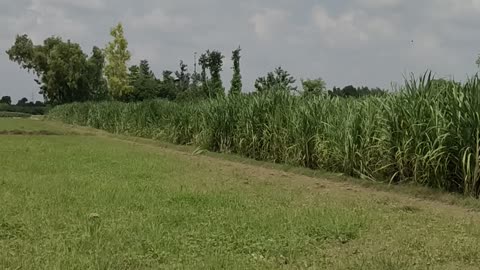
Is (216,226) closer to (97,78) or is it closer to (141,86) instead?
(141,86)

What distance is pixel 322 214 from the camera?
6.95 meters

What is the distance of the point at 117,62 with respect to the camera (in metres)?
50.8

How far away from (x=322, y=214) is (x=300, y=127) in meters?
6.79

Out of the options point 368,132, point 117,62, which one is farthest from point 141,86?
point 368,132

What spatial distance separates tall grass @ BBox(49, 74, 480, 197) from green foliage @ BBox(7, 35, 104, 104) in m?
38.3

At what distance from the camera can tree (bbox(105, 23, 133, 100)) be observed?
50.5 meters

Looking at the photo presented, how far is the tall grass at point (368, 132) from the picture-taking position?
9320 mm

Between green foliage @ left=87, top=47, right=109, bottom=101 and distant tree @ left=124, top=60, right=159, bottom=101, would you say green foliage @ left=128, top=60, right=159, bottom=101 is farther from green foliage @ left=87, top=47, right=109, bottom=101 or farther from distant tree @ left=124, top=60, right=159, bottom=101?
green foliage @ left=87, top=47, right=109, bottom=101

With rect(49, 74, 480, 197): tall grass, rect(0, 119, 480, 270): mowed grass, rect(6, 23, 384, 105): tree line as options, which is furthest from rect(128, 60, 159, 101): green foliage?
rect(0, 119, 480, 270): mowed grass

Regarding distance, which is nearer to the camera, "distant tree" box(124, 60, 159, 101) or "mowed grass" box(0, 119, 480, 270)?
"mowed grass" box(0, 119, 480, 270)

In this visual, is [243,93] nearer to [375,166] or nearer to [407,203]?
[375,166]

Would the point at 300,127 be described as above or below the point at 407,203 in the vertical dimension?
above

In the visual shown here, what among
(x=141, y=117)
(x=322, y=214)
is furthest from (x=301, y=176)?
(x=141, y=117)

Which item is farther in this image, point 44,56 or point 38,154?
point 44,56
